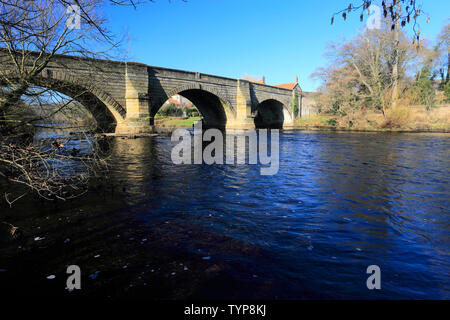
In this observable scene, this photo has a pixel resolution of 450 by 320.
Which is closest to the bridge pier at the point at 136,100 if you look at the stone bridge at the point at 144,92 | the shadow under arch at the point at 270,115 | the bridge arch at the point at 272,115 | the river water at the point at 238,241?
the stone bridge at the point at 144,92

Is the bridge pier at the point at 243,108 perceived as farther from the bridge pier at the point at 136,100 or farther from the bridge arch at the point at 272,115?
the bridge pier at the point at 136,100

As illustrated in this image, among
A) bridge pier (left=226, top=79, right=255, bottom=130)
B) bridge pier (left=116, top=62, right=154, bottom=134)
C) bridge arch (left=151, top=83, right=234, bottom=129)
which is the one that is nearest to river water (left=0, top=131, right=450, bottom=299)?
bridge pier (left=116, top=62, right=154, bottom=134)

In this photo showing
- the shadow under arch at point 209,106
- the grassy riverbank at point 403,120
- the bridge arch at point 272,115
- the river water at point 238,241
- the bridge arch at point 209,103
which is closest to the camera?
the river water at point 238,241

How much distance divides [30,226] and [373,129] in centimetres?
3778

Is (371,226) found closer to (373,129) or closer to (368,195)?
(368,195)

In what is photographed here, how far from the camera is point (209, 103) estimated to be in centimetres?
3919

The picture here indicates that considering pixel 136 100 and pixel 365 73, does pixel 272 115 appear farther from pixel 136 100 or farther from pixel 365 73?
pixel 136 100

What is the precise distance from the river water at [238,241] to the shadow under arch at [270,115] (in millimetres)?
46765

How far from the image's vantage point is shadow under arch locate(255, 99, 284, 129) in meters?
53.4

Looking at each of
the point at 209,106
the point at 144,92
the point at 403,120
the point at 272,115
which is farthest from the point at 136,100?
the point at 272,115

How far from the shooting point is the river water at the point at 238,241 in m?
3.18

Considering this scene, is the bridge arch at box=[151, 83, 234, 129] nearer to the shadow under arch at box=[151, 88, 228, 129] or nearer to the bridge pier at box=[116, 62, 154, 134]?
the shadow under arch at box=[151, 88, 228, 129]

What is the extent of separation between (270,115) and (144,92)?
115 feet
